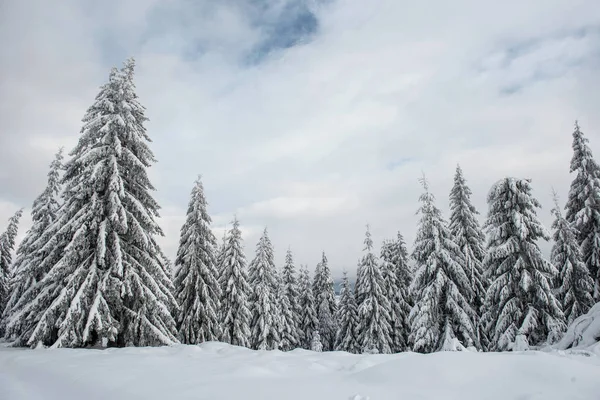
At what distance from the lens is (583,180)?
73.8 ft

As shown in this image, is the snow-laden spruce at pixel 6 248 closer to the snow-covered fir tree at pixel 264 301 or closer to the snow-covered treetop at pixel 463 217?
the snow-covered fir tree at pixel 264 301

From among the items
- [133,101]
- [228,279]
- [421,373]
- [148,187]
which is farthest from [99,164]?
[228,279]

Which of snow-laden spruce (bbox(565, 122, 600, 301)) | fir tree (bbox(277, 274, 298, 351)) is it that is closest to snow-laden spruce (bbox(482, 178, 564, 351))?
snow-laden spruce (bbox(565, 122, 600, 301))

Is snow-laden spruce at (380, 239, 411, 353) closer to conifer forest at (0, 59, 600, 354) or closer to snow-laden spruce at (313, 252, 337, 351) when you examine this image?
conifer forest at (0, 59, 600, 354)

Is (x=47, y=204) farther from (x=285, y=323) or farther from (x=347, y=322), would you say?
(x=347, y=322)

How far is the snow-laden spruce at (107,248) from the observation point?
1247 centimetres

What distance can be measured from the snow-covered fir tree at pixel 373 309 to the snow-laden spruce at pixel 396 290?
34.2 inches

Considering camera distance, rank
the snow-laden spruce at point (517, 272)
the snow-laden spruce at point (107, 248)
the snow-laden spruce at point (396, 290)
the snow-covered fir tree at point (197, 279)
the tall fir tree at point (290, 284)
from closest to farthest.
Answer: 1. the snow-laden spruce at point (107, 248)
2. the snow-laden spruce at point (517, 272)
3. the snow-covered fir tree at point (197, 279)
4. the snow-laden spruce at point (396, 290)
5. the tall fir tree at point (290, 284)

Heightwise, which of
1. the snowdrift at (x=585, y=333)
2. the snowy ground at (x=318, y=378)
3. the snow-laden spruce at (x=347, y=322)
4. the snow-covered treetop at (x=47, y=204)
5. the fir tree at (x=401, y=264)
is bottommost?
the snow-laden spruce at (x=347, y=322)

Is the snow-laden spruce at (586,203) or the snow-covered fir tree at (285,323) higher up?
the snow-laden spruce at (586,203)

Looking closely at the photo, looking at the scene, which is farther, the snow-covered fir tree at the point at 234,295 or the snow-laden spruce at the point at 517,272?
the snow-covered fir tree at the point at 234,295

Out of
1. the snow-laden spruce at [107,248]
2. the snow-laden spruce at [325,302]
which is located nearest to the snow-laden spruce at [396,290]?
the snow-laden spruce at [325,302]

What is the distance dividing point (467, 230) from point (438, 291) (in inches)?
295

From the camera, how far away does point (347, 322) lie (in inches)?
1436
